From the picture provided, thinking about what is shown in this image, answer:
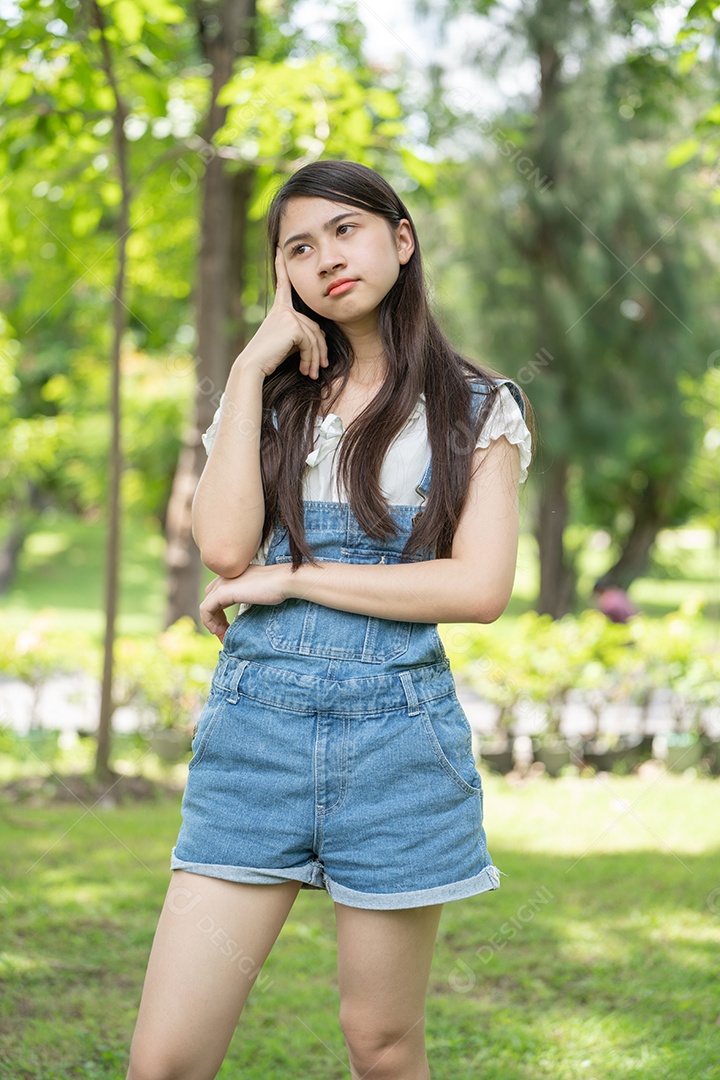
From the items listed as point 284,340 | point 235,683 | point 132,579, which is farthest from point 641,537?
point 235,683

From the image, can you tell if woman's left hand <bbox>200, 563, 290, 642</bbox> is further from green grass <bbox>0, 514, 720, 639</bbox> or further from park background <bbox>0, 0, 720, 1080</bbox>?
green grass <bbox>0, 514, 720, 639</bbox>

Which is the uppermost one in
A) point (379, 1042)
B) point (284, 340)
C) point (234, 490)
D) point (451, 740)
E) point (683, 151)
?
point (683, 151)

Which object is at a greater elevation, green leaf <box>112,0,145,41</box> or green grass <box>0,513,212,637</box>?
green leaf <box>112,0,145,41</box>

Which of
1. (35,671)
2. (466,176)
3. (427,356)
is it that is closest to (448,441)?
(427,356)

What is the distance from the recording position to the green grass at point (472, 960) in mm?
2736

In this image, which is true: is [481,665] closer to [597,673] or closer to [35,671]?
[597,673]

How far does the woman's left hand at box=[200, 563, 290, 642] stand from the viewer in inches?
63.7

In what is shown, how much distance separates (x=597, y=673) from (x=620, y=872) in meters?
2.02

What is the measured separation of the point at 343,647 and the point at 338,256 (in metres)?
0.57

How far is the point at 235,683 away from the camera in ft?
5.30

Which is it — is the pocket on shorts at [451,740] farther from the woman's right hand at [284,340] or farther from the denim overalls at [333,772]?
the woman's right hand at [284,340]

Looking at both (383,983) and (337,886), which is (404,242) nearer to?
(337,886)

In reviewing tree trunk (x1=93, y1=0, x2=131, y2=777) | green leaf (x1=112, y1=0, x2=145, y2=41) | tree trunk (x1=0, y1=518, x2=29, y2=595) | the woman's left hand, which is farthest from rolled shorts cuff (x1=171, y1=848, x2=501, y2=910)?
tree trunk (x1=0, y1=518, x2=29, y2=595)

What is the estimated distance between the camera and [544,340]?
11.5m
